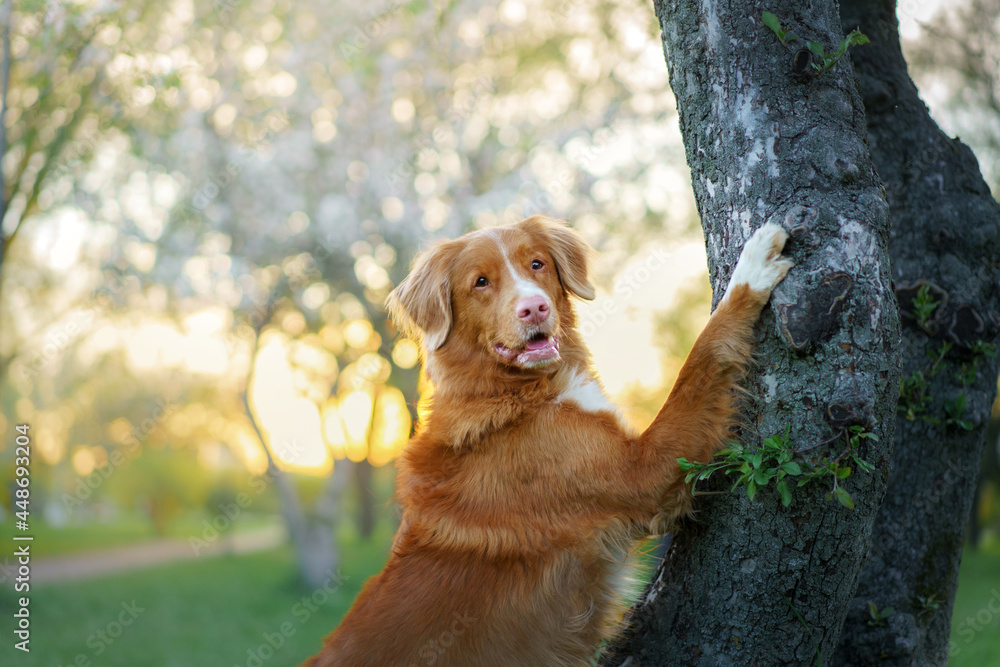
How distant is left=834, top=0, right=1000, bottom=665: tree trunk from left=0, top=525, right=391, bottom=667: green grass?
6011mm

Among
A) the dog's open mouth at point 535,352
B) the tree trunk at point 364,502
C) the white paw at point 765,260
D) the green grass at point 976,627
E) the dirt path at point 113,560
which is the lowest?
the dirt path at point 113,560

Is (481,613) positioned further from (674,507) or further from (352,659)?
(674,507)

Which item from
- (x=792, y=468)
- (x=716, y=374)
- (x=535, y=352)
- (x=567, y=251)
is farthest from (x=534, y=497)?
(x=567, y=251)

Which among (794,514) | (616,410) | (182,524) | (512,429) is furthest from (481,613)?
(182,524)

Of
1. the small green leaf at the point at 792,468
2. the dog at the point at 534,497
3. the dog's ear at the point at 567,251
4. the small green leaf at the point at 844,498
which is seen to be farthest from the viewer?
the dog's ear at the point at 567,251

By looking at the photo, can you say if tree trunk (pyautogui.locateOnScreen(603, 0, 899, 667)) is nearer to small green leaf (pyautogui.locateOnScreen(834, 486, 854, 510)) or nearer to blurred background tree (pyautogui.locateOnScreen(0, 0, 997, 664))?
small green leaf (pyautogui.locateOnScreen(834, 486, 854, 510))

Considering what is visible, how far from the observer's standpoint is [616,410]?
3.05m

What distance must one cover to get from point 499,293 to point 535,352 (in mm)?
374

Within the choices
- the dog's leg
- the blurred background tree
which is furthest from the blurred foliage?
the dog's leg

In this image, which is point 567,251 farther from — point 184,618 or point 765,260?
point 184,618

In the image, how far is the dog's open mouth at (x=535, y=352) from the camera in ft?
10.3

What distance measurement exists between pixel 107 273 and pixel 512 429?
42.0ft

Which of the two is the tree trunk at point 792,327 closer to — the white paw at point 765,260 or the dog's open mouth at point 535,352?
the white paw at point 765,260

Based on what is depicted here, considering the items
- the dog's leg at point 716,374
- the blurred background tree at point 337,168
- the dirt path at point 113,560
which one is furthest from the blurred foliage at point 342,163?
the dog's leg at point 716,374
